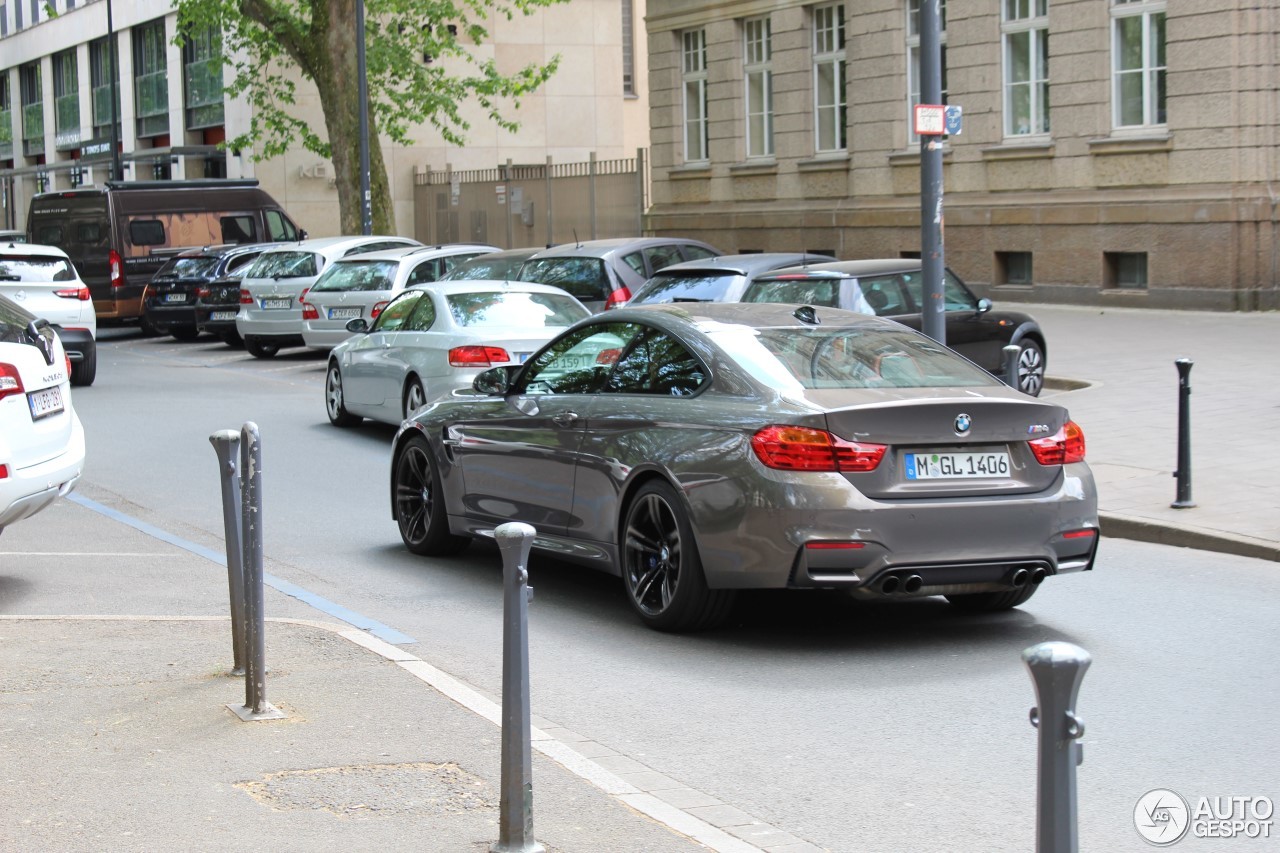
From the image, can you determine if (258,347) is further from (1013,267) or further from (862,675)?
(862,675)

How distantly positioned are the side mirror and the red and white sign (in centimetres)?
555

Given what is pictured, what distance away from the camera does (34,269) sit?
68.3 feet

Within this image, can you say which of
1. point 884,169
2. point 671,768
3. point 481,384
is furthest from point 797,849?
point 884,169

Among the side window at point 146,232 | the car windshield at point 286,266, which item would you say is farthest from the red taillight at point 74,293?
the side window at point 146,232

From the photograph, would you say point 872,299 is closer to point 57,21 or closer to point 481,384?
point 481,384

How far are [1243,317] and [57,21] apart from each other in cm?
4699

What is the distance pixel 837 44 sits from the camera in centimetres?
3219

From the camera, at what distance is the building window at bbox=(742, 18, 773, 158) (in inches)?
1347

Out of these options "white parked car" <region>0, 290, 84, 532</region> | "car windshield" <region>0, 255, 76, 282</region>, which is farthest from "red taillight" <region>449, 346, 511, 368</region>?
"car windshield" <region>0, 255, 76, 282</region>

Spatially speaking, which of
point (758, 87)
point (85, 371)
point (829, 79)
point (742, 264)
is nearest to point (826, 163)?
point (829, 79)

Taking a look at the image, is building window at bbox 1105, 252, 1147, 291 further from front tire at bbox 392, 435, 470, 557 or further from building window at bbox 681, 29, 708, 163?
front tire at bbox 392, 435, 470, 557

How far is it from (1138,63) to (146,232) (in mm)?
16686

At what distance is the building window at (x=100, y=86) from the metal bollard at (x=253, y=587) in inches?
2077

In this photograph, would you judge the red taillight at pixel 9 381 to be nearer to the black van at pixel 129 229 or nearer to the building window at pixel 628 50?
the black van at pixel 129 229
